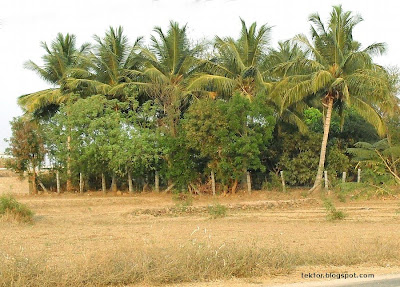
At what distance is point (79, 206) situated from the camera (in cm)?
2455

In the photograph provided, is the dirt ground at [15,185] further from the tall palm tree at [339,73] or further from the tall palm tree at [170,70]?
the tall palm tree at [339,73]

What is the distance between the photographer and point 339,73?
2548 cm

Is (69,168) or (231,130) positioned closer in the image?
(231,130)

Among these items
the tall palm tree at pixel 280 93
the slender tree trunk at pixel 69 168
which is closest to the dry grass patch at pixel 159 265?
the tall palm tree at pixel 280 93

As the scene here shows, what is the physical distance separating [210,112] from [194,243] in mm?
15961

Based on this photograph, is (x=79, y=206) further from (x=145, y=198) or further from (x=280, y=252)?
(x=280, y=252)

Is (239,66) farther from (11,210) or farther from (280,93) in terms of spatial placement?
(11,210)

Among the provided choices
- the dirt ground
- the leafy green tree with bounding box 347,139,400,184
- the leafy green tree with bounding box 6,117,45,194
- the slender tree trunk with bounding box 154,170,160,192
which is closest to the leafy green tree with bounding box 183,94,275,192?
the slender tree trunk with bounding box 154,170,160,192

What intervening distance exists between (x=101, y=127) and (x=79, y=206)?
4.40 m

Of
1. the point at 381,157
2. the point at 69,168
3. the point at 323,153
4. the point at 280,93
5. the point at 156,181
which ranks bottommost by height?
the point at 156,181

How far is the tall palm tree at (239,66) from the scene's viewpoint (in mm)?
26938

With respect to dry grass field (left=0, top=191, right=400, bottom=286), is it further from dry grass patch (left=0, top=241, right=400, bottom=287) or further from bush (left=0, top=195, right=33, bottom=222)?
bush (left=0, top=195, right=33, bottom=222)

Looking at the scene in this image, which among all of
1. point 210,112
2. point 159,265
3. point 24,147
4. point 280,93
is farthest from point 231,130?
point 159,265

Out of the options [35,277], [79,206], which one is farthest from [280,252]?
[79,206]
